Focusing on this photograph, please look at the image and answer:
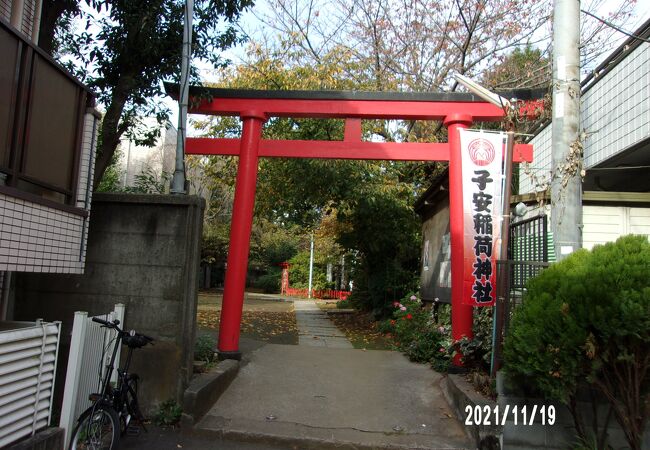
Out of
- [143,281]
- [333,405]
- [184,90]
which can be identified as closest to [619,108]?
[333,405]

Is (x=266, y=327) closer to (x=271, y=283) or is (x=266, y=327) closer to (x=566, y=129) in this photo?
(x=566, y=129)

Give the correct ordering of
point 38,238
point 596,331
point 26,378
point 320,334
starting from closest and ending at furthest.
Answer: point 26,378, point 596,331, point 38,238, point 320,334

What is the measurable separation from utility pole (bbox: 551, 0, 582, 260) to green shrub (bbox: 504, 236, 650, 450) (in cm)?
29

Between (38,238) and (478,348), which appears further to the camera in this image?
(478,348)

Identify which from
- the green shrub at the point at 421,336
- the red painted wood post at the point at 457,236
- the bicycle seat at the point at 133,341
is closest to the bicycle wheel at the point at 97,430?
the bicycle seat at the point at 133,341

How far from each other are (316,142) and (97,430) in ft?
15.2

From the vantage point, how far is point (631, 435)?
14.0 ft

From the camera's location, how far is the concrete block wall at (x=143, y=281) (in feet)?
18.2

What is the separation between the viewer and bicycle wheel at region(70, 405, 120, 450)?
4176 millimetres

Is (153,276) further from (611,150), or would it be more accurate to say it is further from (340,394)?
(611,150)

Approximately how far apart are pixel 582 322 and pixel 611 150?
13.4 feet

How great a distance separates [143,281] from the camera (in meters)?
5.70

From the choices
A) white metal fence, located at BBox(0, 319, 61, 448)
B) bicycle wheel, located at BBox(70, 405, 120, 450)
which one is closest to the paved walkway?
bicycle wheel, located at BBox(70, 405, 120, 450)
